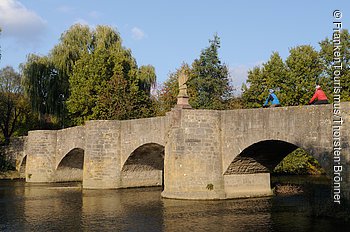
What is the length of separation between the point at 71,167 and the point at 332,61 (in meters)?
21.5

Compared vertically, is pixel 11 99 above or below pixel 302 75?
below

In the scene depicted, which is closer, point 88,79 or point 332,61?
point 332,61

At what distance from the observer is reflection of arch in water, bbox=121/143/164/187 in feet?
96.5

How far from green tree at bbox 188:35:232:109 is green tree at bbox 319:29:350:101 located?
9.18m

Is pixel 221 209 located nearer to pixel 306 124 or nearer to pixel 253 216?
pixel 253 216

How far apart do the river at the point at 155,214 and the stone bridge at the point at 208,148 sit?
1.14 metres

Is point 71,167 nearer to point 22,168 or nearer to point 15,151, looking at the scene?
point 22,168

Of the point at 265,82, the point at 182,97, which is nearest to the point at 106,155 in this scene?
the point at 182,97

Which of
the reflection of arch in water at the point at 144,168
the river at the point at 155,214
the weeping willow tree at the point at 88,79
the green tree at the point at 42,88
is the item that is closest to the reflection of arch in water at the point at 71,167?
the weeping willow tree at the point at 88,79

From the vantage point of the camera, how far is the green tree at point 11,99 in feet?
169

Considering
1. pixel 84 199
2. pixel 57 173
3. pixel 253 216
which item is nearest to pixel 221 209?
pixel 253 216

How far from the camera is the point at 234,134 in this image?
23109 millimetres

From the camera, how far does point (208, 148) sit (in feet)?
77.9

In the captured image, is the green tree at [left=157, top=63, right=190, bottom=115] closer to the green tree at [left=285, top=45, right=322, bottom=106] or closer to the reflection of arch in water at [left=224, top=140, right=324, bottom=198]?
the green tree at [left=285, top=45, right=322, bottom=106]
